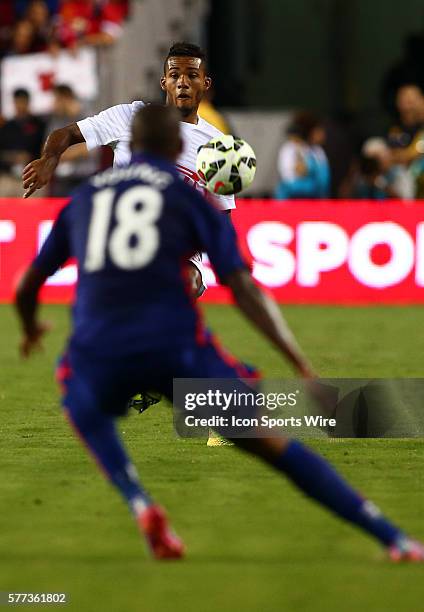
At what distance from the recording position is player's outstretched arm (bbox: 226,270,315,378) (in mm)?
5418

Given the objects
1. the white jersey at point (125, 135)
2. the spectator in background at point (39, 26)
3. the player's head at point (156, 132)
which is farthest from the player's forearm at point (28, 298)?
the spectator in background at point (39, 26)

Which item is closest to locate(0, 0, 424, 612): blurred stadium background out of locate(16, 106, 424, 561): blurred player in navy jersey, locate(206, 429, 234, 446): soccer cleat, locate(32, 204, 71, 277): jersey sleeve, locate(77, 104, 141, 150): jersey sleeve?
locate(206, 429, 234, 446): soccer cleat

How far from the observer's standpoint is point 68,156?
19.0m

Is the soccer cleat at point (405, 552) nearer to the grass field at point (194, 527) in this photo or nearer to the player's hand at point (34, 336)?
the grass field at point (194, 527)

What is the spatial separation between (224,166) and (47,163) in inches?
40.7

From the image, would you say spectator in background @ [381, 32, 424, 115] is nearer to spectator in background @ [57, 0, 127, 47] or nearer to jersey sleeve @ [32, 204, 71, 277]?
spectator in background @ [57, 0, 127, 47]

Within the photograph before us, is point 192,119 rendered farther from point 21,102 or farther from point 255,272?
point 21,102

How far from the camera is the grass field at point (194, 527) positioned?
5.13 meters

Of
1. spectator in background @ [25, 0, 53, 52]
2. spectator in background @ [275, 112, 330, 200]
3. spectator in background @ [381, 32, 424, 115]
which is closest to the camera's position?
spectator in background @ [275, 112, 330, 200]

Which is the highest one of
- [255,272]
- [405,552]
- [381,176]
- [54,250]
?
[54,250]

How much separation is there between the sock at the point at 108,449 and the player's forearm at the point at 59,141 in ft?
9.23

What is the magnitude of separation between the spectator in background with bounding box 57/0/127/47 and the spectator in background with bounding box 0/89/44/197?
4.79 feet

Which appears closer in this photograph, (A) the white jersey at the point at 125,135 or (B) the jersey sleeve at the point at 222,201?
(A) the white jersey at the point at 125,135

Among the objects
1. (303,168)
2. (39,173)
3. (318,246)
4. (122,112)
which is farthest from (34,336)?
(303,168)
